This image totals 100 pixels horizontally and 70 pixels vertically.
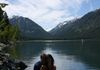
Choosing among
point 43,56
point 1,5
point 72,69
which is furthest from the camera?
point 72,69

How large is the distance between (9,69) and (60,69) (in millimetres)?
13283

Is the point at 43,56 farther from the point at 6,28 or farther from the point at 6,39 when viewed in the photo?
the point at 6,39

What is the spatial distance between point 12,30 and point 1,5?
7833 centimetres

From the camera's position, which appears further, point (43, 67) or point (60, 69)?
point (60, 69)

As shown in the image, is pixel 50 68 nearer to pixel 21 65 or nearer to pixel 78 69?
pixel 21 65

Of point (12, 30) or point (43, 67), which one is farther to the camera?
point (12, 30)

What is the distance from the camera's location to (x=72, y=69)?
5566 centimetres

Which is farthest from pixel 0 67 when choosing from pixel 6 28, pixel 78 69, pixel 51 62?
pixel 6 28

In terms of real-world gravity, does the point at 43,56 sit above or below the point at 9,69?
above

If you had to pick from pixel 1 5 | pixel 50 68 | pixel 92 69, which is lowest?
pixel 92 69

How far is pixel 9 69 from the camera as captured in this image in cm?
4353

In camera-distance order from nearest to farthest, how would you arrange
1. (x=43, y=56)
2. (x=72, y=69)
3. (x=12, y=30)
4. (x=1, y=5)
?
(x=43, y=56)
(x=1, y=5)
(x=72, y=69)
(x=12, y=30)

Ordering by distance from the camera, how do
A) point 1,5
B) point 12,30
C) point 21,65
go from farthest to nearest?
point 12,30 < point 21,65 < point 1,5

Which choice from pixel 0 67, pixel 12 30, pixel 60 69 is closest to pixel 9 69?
pixel 0 67
